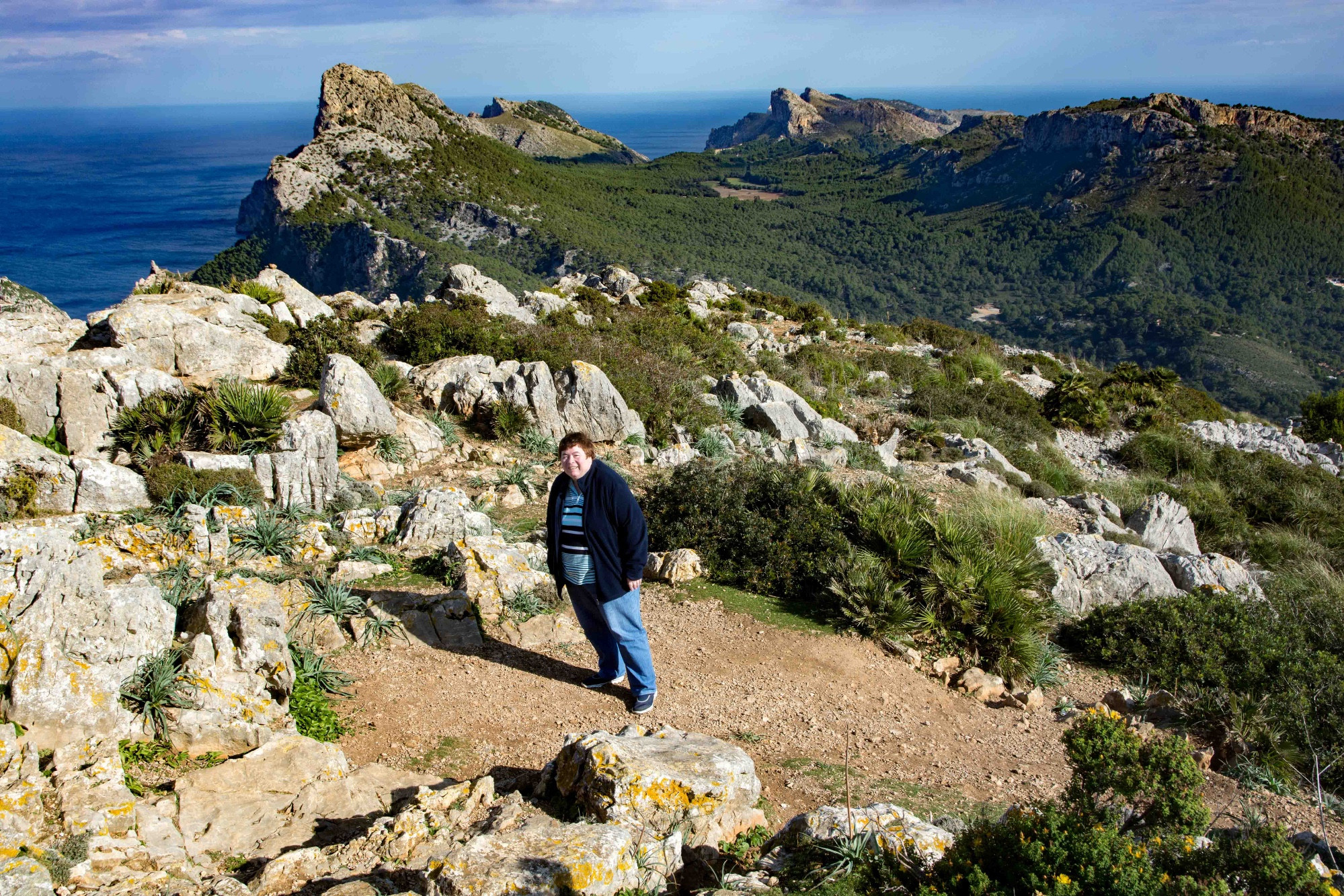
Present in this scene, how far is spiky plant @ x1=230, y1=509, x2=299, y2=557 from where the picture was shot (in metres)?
6.71

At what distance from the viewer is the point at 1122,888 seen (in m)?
2.67

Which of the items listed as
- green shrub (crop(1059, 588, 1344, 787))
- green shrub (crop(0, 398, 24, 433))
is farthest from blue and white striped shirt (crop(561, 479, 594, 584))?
green shrub (crop(0, 398, 24, 433))

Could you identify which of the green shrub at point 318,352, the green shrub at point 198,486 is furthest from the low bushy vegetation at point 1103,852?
the green shrub at point 318,352

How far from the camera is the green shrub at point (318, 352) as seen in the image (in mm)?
10688

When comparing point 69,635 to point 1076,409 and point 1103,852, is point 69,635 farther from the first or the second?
point 1076,409

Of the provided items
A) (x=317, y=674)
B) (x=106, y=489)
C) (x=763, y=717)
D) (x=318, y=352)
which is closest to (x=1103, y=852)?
(x=763, y=717)

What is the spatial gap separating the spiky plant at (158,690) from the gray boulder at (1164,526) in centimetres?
1207

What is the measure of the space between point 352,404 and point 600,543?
551 cm

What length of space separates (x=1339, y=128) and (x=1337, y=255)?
77.7 feet

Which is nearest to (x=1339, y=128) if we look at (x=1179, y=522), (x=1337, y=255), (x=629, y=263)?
(x=1337, y=255)

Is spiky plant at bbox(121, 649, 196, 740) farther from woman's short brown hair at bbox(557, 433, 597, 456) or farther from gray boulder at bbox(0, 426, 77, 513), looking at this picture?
gray boulder at bbox(0, 426, 77, 513)

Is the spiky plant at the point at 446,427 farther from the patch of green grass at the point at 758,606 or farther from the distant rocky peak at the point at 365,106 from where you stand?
the distant rocky peak at the point at 365,106

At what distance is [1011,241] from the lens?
10375 centimetres

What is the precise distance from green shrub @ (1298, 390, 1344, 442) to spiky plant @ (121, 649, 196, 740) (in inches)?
1052
